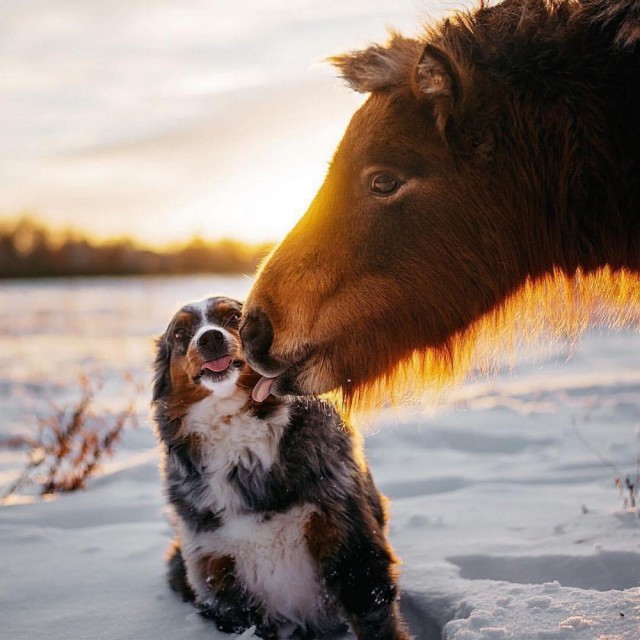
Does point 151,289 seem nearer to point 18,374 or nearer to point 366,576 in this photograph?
point 18,374

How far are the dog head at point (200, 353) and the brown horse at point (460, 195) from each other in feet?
4.88

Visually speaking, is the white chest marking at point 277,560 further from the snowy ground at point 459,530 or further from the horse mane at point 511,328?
the horse mane at point 511,328

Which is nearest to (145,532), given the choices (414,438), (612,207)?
(414,438)

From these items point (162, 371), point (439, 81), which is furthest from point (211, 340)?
point (439, 81)

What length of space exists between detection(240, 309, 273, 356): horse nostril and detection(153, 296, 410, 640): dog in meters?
0.95

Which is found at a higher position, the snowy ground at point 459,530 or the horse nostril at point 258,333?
the horse nostril at point 258,333

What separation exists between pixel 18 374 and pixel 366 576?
34.6 feet

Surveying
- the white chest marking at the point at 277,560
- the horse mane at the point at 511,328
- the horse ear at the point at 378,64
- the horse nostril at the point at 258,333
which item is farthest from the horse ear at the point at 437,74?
the white chest marking at the point at 277,560

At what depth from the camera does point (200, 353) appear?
14.3 ft

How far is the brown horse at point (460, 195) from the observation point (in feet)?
8.25

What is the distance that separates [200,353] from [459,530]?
6.61 ft

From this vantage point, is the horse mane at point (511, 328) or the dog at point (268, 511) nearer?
the horse mane at point (511, 328)

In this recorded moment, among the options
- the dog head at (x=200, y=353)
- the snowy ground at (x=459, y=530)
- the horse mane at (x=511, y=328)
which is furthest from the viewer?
the dog head at (x=200, y=353)

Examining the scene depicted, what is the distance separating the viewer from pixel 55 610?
11.9 ft
